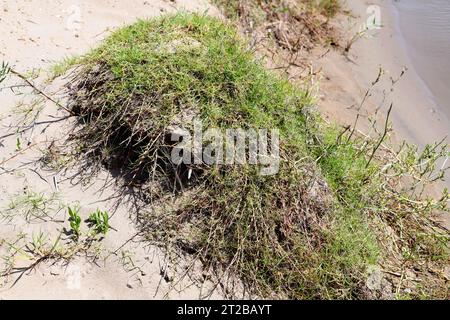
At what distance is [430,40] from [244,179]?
11.7 feet

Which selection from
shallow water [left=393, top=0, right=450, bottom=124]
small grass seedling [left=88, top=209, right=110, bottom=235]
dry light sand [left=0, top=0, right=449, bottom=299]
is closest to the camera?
dry light sand [left=0, top=0, right=449, bottom=299]

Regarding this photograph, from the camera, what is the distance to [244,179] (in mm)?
2520

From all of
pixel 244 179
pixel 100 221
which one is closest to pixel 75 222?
pixel 100 221

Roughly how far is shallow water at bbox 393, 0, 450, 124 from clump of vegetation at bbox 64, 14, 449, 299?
5.57 feet

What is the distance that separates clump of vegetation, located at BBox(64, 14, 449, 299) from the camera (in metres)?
2.45

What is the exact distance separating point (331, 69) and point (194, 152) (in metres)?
2.35

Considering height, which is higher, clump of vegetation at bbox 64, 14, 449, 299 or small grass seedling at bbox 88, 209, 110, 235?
clump of vegetation at bbox 64, 14, 449, 299

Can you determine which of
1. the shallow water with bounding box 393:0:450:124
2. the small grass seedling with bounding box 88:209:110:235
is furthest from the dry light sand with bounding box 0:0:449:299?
the shallow water with bounding box 393:0:450:124

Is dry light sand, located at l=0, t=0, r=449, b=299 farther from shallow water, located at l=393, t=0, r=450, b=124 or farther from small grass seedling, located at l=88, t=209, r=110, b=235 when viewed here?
shallow water, located at l=393, t=0, r=450, b=124

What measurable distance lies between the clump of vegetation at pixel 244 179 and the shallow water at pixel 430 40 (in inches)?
66.8

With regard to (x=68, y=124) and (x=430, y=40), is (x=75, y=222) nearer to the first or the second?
(x=68, y=124)

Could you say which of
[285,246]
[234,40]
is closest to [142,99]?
[234,40]

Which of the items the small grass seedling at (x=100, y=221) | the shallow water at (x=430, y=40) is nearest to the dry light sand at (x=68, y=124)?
the small grass seedling at (x=100, y=221)
